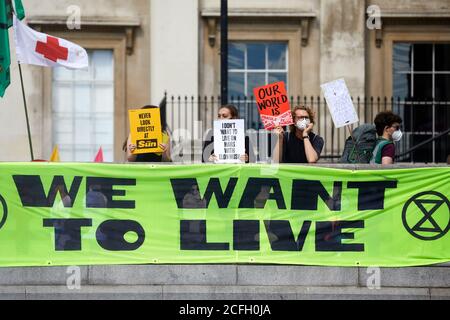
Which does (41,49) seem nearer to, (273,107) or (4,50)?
(4,50)

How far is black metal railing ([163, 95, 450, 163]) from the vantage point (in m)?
23.8

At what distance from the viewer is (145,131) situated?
1513 centimetres

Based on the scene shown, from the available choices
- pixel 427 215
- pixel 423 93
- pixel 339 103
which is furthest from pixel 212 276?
pixel 423 93

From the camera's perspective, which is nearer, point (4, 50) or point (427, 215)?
point (427, 215)

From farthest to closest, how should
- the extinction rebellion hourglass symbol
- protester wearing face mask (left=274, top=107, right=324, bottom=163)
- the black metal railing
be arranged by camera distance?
1. the black metal railing
2. protester wearing face mask (left=274, top=107, right=324, bottom=163)
3. the extinction rebellion hourglass symbol

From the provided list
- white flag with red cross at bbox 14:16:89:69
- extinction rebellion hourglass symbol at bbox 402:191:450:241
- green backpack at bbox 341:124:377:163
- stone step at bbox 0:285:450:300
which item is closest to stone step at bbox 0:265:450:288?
stone step at bbox 0:285:450:300

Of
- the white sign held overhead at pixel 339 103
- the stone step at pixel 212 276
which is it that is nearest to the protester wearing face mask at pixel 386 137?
the white sign held overhead at pixel 339 103

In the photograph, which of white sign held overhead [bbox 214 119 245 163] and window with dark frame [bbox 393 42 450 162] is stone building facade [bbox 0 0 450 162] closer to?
window with dark frame [bbox 393 42 450 162]

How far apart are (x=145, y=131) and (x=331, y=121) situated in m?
9.52

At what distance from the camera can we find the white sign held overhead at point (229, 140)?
1451 centimetres

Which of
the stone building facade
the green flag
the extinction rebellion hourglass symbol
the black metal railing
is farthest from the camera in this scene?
the stone building facade

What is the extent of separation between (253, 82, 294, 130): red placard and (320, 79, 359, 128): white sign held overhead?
22.4 inches
